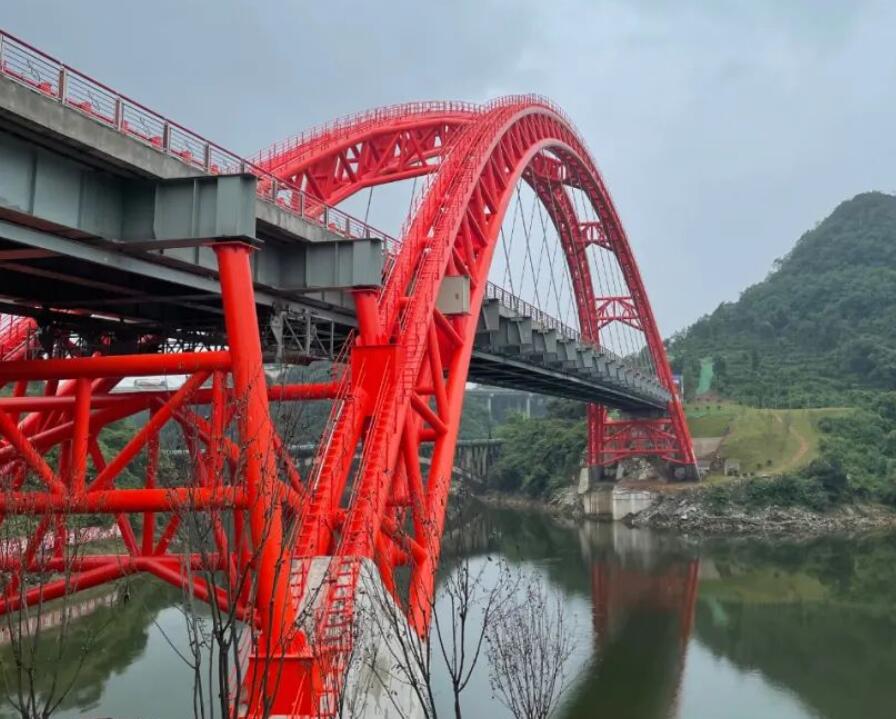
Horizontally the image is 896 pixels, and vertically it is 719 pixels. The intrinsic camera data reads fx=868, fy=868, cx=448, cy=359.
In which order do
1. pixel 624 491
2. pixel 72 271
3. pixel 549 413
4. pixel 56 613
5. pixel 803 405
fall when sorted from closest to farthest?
pixel 72 271
pixel 56 613
pixel 624 491
pixel 803 405
pixel 549 413

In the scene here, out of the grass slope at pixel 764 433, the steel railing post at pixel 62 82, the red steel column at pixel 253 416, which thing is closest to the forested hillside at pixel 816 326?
the grass slope at pixel 764 433

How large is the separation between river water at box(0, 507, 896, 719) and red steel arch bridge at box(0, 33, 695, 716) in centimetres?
173

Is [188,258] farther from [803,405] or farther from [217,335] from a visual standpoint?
[803,405]

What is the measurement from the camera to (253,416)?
973 centimetres

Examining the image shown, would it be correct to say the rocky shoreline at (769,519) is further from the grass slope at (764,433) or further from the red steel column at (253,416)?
the red steel column at (253,416)

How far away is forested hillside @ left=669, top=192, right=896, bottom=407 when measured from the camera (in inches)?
2970

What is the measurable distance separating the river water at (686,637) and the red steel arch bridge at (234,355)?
173 cm

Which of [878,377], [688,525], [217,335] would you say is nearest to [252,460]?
[217,335]

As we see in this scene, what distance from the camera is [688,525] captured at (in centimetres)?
4934

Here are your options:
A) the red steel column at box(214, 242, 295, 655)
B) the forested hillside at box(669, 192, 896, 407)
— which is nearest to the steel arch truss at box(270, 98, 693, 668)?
the red steel column at box(214, 242, 295, 655)

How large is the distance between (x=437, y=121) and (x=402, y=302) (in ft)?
61.8

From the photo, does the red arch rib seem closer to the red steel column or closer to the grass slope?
the red steel column

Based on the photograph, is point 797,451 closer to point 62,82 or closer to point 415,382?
point 415,382

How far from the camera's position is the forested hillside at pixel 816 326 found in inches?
2970
